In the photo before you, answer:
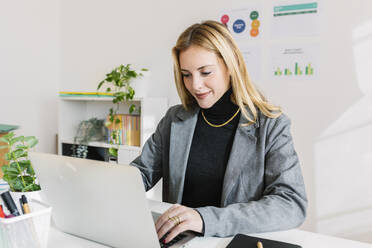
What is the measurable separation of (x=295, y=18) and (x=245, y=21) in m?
0.37

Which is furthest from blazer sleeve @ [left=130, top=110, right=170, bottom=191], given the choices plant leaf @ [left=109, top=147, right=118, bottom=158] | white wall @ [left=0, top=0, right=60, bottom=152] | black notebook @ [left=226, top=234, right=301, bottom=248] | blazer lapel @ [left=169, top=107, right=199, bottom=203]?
white wall @ [left=0, top=0, right=60, bottom=152]

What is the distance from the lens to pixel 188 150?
140cm

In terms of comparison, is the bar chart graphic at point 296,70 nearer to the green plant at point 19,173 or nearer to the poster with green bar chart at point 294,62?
the poster with green bar chart at point 294,62

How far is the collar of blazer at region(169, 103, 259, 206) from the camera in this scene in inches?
49.3

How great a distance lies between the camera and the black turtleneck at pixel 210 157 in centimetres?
135

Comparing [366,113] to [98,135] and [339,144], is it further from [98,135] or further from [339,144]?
[98,135]

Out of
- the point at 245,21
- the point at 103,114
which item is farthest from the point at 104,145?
the point at 245,21

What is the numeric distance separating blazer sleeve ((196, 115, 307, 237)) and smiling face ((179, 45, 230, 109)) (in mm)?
255

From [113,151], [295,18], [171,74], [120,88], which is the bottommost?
[113,151]

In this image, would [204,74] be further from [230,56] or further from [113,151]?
[113,151]

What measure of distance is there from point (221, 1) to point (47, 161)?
7.20ft

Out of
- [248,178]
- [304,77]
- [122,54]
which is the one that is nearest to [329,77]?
[304,77]

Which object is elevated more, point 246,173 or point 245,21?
point 245,21

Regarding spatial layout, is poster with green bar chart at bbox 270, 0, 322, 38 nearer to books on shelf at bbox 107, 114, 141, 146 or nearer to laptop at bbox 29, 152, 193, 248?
books on shelf at bbox 107, 114, 141, 146
